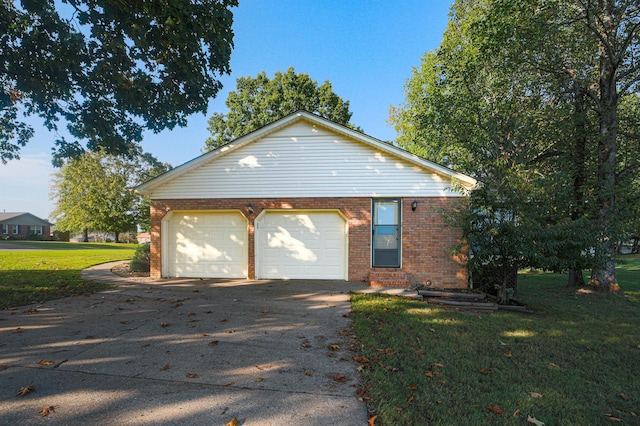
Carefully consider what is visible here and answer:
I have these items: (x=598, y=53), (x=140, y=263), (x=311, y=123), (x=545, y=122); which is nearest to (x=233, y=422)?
(x=311, y=123)

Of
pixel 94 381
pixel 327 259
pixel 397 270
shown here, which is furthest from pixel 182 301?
pixel 397 270

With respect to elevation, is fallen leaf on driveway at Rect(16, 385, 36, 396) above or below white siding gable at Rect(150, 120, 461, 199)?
below

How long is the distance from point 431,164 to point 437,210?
1497 millimetres

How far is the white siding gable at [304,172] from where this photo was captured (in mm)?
8953

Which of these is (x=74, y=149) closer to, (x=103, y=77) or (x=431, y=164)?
(x=103, y=77)

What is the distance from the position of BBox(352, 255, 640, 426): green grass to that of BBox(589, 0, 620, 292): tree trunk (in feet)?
12.8

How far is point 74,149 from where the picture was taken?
30.4ft

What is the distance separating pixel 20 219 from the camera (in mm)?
53938

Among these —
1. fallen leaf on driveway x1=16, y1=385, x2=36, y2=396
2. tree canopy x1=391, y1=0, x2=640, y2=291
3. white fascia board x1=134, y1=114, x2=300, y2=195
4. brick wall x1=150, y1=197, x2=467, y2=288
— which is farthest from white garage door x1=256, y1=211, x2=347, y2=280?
fallen leaf on driveway x1=16, y1=385, x2=36, y2=396

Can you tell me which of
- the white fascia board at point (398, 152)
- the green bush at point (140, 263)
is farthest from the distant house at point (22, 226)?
the white fascia board at point (398, 152)

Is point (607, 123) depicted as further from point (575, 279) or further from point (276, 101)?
point (276, 101)

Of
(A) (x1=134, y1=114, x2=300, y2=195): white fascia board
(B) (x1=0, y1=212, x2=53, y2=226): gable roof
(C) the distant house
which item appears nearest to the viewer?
(A) (x1=134, y1=114, x2=300, y2=195): white fascia board

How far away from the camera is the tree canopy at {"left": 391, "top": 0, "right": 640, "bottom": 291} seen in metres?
6.82

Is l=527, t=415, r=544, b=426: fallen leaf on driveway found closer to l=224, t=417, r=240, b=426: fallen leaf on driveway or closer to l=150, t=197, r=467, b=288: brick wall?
l=224, t=417, r=240, b=426: fallen leaf on driveway
